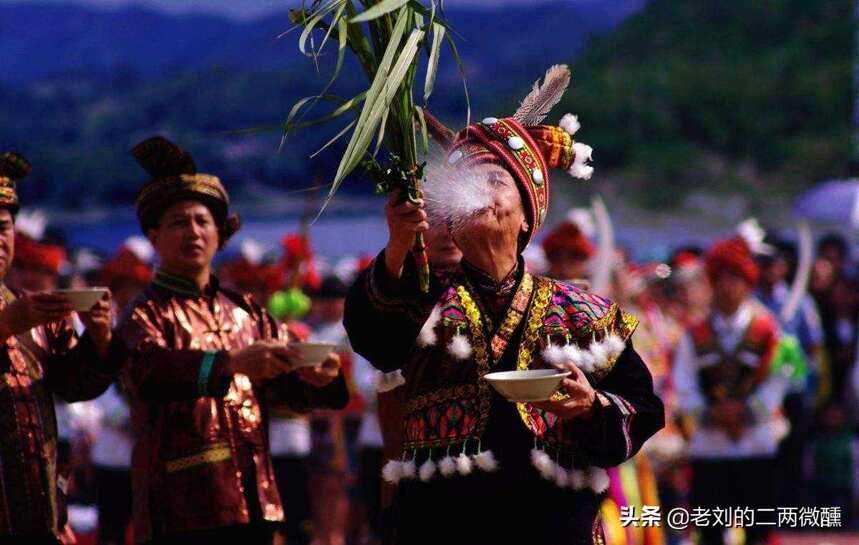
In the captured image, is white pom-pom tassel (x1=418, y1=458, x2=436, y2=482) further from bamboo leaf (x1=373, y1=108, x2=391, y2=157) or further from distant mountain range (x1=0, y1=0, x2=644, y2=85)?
distant mountain range (x1=0, y1=0, x2=644, y2=85)

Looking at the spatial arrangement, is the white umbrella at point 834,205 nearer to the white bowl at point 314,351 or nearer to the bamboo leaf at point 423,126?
the white bowl at point 314,351

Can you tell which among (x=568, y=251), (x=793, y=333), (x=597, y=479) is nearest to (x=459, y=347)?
(x=597, y=479)

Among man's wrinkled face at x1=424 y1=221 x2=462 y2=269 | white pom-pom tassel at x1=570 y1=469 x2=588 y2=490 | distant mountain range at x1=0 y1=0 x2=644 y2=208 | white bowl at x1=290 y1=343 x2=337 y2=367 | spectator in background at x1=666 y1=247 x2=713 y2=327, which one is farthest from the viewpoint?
distant mountain range at x1=0 y1=0 x2=644 y2=208

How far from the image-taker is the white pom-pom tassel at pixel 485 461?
4.84 m

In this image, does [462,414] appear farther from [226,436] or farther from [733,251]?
[733,251]

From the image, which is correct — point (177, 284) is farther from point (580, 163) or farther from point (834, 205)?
point (834, 205)

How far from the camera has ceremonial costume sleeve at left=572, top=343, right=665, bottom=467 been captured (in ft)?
15.9

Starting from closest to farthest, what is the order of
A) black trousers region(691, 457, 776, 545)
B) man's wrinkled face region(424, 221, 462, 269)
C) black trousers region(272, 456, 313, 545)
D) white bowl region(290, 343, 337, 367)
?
white bowl region(290, 343, 337, 367)
man's wrinkled face region(424, 221, 462, 269)
black trousers region(272, 456, 313, 545)
black trousers region(691, 457, 776, 545)

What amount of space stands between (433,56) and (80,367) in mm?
2092

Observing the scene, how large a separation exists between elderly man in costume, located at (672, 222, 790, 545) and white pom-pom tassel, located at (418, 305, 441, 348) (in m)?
5.19

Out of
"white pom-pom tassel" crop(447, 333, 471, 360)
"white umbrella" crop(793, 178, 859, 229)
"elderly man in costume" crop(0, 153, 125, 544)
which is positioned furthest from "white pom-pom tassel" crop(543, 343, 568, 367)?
"white umbrella" crop(793, 178, 859, 229)

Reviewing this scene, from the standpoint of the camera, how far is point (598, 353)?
16.4 ft

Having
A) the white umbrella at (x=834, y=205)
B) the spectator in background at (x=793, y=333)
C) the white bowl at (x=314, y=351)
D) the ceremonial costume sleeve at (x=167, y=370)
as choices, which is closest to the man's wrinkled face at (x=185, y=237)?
the ceremonial costume sleeve at (x=167, y=370)

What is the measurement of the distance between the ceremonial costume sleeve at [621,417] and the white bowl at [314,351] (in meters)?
1.01
